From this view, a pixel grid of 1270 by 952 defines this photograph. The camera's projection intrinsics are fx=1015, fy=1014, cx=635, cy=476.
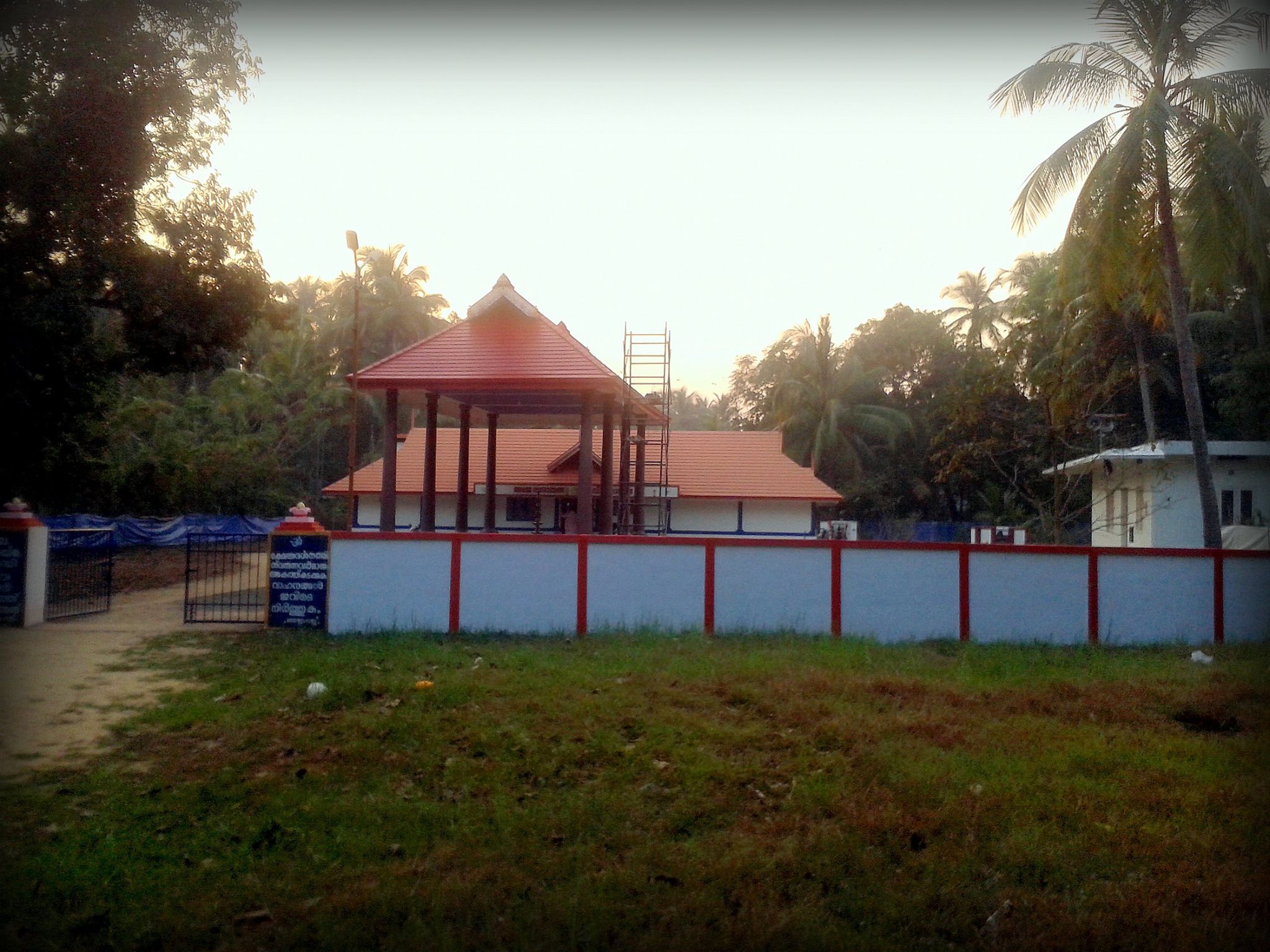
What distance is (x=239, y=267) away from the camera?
15422mm

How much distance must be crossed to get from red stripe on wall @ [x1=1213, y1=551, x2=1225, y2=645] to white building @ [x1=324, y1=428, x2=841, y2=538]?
1606 cm

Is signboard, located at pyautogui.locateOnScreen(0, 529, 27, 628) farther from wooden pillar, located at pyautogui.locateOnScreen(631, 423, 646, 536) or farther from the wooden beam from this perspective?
wooden pillar, located at pyautogui.locateOnScreen(631, 423, 646, 536)

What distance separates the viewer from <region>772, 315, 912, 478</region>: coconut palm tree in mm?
42781

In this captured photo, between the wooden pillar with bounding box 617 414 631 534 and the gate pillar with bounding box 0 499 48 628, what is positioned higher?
the wooden pillar with bounding box 617 414 631 534

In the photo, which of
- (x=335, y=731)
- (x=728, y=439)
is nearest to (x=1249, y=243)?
(x=335, y=731)

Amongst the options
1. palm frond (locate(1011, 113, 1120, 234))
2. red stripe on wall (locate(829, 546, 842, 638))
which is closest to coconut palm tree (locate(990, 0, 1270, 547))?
palm frond (locate(1011, 113, 1120, 234))

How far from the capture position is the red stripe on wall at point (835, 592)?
44.4ft

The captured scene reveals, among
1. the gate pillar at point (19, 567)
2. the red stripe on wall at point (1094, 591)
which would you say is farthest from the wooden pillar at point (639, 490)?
the gate pillar at point (19, 567)

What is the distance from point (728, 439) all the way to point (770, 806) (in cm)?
2623

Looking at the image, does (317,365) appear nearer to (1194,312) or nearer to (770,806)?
(1194,312)

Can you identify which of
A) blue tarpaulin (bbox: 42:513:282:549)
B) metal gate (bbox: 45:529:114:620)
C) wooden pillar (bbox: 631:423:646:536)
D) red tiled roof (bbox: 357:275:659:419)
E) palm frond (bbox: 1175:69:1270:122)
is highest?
palm frond (bbox: 1175:69:1270:122)

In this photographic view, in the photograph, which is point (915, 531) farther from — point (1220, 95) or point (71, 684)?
point (71, 684)

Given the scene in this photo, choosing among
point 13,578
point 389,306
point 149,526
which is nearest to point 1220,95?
point 13,578

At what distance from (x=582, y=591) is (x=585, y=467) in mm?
5444
